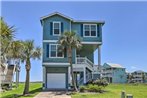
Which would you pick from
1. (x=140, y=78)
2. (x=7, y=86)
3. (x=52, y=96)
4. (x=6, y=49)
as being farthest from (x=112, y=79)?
(x=6, y=49)

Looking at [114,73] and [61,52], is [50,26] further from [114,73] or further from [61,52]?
[114,73]

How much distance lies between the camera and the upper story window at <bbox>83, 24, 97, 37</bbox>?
139ft

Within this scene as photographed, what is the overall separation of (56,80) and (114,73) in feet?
241

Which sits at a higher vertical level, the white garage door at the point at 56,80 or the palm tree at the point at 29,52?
the palm tree at the point at 29,52

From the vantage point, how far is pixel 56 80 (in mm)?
42562

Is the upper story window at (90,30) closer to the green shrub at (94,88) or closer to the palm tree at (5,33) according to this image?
the green shrub at (94,88)

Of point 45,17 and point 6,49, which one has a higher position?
point 45,17

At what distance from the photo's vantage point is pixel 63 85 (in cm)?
4266

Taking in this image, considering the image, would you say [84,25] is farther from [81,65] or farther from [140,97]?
[140,97]

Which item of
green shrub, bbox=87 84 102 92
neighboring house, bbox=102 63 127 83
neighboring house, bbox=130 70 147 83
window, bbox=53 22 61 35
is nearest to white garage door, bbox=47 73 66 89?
window, bbox=53 22 61 35

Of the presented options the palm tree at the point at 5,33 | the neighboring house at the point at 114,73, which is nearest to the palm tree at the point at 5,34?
the palm tree at the point at 5,33

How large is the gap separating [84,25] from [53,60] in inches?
242

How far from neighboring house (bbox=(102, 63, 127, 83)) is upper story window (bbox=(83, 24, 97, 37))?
71.7 m

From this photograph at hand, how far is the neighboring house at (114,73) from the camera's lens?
113625 mm
